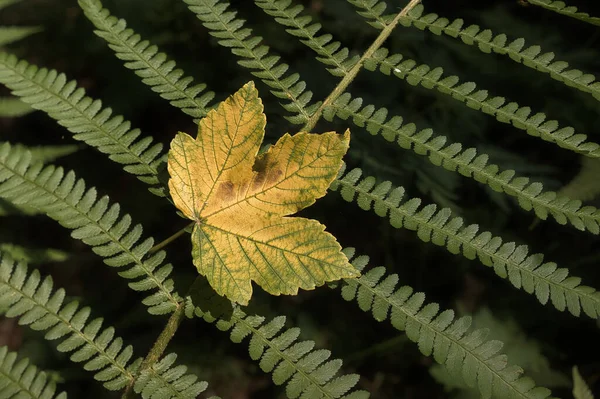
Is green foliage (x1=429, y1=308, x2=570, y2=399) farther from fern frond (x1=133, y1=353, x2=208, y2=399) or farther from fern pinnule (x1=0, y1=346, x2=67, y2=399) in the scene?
fern pinnule (x1=0, y1=346, x2=67, y2=399)

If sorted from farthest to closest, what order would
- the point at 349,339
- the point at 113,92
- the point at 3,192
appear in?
the point at 113,92
the point at 349,339
the point at 3,192

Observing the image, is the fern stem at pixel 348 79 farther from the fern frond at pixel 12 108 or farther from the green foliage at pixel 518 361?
the fern frond at pixel 12 108

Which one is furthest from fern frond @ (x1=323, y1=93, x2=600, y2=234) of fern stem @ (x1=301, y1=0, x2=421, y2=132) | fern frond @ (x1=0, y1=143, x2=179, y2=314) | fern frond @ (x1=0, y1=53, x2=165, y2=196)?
fern frond @ (x1=0, y1=143, x2=179, y2=314)

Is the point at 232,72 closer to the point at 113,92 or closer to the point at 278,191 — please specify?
the point at 113,92

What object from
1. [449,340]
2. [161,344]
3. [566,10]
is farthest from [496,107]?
[161,344]

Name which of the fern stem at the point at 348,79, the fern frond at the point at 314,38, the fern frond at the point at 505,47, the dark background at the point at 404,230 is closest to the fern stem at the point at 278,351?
the fern stem at the point at 348,79

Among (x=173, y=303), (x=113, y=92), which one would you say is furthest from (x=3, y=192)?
(x=113, y=92)
